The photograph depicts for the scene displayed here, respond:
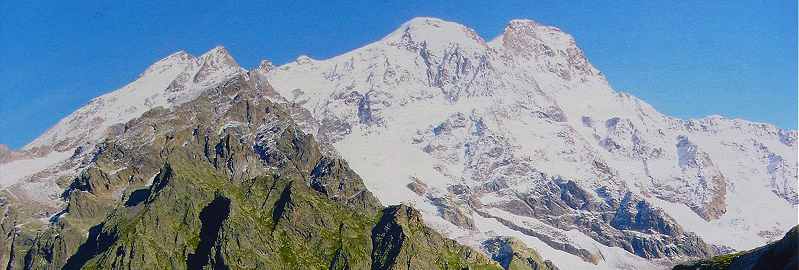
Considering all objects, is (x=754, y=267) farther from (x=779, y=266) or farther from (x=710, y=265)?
(x=710, y=265)

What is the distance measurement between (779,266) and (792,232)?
7.19ft

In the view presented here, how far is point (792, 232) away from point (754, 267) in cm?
488

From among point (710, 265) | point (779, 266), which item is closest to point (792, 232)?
point (779, 266)

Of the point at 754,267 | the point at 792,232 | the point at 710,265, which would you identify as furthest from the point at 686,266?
the point at 792,232

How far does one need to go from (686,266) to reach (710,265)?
393cm

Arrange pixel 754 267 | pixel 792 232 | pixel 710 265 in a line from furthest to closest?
pixel 710 265 < pixel 754 267 < pixel 792 232

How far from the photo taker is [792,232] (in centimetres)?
5056

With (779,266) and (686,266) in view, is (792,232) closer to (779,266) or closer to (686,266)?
(779,266)

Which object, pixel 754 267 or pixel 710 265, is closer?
pixel 754 267

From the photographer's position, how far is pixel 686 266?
237 feet

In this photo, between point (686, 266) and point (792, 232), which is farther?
point (686, 266)

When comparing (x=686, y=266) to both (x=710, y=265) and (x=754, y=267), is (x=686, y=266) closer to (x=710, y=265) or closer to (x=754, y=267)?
(x=710, y=265)

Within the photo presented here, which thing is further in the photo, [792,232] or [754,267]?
[754,267]

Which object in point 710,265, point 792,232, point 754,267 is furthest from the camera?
point 710,265
